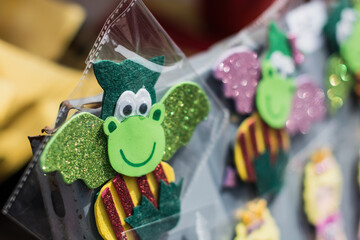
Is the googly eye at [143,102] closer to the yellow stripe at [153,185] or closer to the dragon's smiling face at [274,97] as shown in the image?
the yellow stripe at [153,185]

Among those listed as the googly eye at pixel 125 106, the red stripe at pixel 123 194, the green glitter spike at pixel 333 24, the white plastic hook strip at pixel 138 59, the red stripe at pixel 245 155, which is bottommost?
the red stripe at pixel 123 194

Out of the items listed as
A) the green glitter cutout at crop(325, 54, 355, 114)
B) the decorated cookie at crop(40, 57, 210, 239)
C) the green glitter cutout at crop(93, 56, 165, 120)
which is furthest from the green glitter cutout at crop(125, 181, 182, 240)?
the green glitter cutout at crop(325, 54, 355, 114)

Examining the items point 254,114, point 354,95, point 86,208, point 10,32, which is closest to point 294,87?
point 254,114

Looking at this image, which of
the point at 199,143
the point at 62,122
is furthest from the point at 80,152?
the point at 199,143

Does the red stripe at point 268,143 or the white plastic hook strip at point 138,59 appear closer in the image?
the white plastic hook strip at point 138,59

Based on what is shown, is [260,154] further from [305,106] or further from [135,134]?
[135,134]

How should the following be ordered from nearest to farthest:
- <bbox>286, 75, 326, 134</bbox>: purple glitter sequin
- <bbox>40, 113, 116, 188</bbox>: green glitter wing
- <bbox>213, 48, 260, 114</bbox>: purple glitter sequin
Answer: <bbox>40, 113, 116, 188</bbox>: green glitter wing, <bbox>213, 48, 260, 114</bbox>: purple glitter sequin, <bbox>286, 75, 326, 134</bbox>: purple glitter sequin

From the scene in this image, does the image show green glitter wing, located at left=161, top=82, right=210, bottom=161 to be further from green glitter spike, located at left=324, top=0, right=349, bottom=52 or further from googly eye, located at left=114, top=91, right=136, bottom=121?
green glitter spike, located at left=324, top=0, right=349, bottom=52

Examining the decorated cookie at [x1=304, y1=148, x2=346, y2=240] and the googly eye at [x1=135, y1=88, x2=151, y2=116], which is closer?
the googly eye at [x1=135, y1=88, x2=151, y2=116]

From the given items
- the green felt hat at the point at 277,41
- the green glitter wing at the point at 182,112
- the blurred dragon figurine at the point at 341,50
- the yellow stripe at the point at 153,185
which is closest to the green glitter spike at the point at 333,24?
the blurred dragon figurine at the point at 341,50
